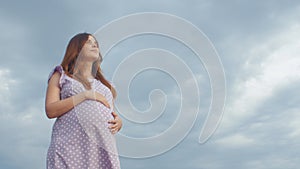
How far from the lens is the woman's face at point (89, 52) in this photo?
126 inches

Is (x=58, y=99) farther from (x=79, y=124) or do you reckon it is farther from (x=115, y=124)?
(x=115, y=124)

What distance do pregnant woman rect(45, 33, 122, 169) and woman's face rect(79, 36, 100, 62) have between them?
0.16 m

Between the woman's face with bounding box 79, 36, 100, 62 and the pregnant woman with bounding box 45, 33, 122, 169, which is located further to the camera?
the woman's face with bounding box 79, 36, 100, 62

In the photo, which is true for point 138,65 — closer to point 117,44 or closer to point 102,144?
point 117,44

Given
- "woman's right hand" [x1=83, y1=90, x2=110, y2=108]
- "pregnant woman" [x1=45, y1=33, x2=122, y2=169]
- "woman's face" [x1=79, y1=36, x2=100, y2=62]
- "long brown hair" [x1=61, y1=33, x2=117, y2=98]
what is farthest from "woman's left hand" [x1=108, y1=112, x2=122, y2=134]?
"woman's face" [x1=79, y1=36, x2=100, y2=62]

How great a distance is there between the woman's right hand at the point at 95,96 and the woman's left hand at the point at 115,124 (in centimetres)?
11

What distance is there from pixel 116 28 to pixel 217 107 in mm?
1102

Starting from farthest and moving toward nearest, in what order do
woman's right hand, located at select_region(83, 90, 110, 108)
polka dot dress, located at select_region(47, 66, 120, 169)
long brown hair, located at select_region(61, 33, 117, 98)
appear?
long brown hair, located at select_region(61, 33, 117, 98), woman's right hand, located at select_region(83, 90, 110, 108), polka dot dress, located at select_region(47, 66, 120, 169)

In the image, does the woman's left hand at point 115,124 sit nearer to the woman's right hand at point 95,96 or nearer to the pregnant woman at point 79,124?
the pregnant woman at point 79,124

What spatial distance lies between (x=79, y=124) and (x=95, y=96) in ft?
0.81

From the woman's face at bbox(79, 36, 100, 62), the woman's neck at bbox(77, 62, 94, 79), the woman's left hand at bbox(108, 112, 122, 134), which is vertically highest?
the woman's face at bbox(79, 36, 100, 62)

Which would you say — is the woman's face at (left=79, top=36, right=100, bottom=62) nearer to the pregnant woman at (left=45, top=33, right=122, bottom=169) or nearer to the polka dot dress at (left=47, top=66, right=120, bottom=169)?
the pregnant woman at (left=45, top=33, right=122, bottom=169)

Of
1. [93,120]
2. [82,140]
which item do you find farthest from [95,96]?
[82,140]

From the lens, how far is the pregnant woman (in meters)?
2.79
